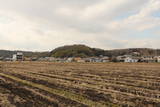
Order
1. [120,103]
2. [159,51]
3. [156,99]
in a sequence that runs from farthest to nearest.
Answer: [159,51] → [156,99] → [120,103]

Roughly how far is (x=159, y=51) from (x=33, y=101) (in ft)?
698

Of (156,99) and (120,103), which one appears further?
(156,99)

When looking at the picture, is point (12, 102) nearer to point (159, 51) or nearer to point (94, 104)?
point (94, 104)

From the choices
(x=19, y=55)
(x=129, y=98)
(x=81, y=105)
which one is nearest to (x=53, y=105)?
(x=81, y=105)

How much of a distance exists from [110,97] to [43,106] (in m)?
4.01

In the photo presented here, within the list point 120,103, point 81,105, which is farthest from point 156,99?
point 81,105

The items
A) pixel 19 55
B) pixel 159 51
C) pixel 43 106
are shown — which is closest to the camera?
pixel 43 106

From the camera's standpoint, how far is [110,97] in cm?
993

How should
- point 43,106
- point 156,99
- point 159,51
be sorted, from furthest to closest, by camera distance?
point 159,51, point 156,99, point 43,106

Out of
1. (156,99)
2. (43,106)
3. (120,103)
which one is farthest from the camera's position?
(156,99)

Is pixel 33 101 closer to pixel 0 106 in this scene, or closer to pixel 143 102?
pixel 0 106

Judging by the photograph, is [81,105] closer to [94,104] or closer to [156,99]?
[94,104]

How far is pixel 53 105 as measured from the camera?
8148mm

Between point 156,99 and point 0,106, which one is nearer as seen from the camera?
point 0,106
